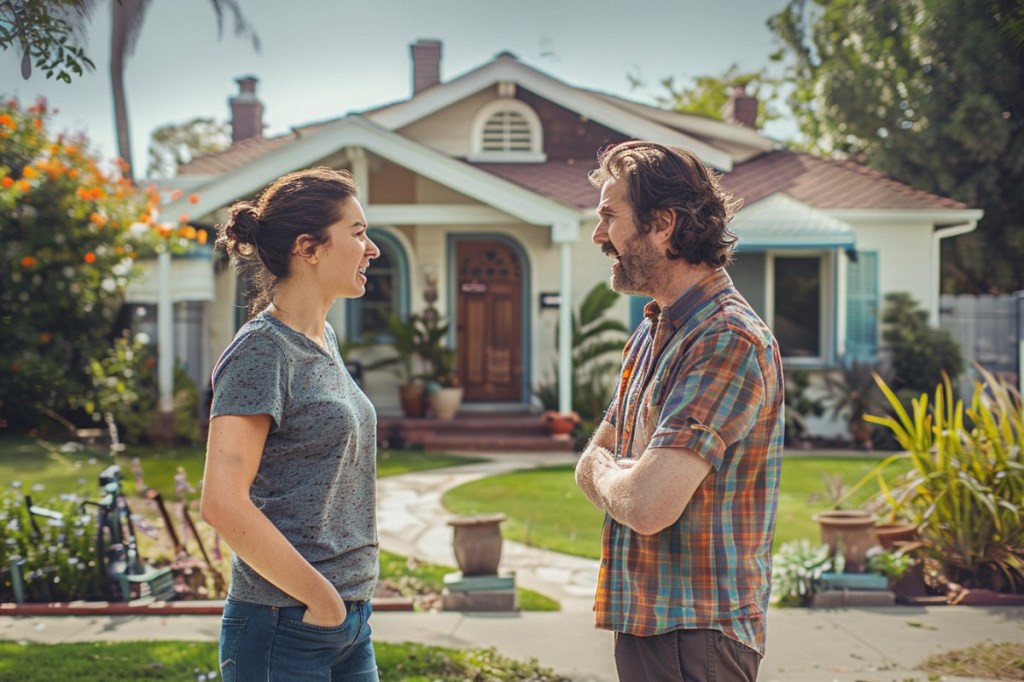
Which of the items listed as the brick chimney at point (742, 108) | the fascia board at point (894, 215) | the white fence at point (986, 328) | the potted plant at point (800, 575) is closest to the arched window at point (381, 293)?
the fascia board at point (894, 215)

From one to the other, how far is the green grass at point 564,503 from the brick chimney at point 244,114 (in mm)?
11089

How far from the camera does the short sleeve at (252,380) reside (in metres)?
2.20

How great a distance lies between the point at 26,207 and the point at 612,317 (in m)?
7.91

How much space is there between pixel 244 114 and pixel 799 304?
1073 cm

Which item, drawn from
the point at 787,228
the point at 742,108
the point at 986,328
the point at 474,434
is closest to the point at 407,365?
the point at 474,434

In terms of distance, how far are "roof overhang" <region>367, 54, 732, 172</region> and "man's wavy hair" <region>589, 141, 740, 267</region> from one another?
1432cm

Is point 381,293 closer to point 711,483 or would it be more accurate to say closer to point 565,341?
point 565,341

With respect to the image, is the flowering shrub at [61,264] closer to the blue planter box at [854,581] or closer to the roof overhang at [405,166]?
the roof overhang at [405,166]

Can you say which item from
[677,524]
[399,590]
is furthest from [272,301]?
[399,590]

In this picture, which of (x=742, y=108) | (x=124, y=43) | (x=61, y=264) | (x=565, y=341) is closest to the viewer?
(x=61, y=264)

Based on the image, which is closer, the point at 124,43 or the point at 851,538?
the point at 851,538

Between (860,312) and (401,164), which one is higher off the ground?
(401,164)

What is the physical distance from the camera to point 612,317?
52.0ft

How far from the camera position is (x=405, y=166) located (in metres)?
14.2
